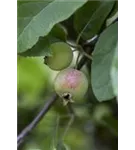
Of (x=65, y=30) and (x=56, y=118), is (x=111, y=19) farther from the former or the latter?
(x=56, y=118)

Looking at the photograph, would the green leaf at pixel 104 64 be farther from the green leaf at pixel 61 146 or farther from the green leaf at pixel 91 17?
the green leaf at pixel 61 146

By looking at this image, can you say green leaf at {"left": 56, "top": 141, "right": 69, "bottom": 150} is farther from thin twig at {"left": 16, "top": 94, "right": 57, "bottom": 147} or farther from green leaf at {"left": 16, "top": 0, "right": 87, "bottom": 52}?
green leaf at {"left": 16, "top": 0, "right": 87, "bottom": 52}

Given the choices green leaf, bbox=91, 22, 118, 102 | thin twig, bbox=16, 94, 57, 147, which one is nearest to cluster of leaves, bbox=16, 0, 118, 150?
green leaf, bbox=91, 22, 118, 102

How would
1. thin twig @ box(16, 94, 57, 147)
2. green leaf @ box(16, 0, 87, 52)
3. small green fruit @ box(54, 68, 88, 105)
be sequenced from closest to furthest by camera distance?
green leaf @ box(16, 0, 87, 52) → small green fruit @ box(54, 68, 88, 105) → thin twig @ box(16, 94, 57, 147)

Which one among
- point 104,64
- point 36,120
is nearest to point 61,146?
point 36,120

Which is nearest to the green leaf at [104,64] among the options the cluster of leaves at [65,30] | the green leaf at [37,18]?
the cluster of leaves at [65,30]
